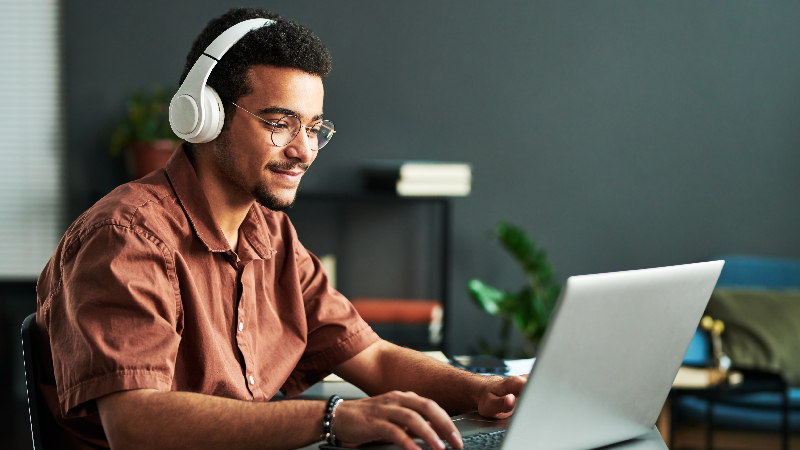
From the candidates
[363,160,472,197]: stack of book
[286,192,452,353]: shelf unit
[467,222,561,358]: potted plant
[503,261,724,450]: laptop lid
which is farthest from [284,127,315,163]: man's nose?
[286,192,452,353]: shelf unit

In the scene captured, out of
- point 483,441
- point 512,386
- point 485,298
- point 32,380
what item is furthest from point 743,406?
point 32,380

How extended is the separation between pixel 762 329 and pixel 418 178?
5.25 ft

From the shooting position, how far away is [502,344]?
3.76 meters

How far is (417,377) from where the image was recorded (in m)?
1.33

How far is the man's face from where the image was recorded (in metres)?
1.24

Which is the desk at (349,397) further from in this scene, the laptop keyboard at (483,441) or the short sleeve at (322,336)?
the laptop keyboard at (483,441)

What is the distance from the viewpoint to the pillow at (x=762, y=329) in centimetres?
301

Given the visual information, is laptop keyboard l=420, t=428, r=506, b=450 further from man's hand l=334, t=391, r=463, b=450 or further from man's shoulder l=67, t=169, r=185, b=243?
man's shoulder l=67, t=169, r=185, b=243

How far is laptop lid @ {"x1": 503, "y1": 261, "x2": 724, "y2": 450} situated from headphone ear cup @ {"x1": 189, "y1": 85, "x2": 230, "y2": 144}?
742 millimetres

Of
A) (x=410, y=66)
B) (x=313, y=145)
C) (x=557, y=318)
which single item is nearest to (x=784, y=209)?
(x=410, y=66)

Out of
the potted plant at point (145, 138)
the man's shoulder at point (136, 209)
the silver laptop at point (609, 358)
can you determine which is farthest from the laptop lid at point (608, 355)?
the potted plant at point (145, 138)

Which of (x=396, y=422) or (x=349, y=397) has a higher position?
(x=396, y=422)

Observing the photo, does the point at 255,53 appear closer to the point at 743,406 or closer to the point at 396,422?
the point at 396,422

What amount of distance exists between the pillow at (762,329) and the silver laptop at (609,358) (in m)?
2.35
